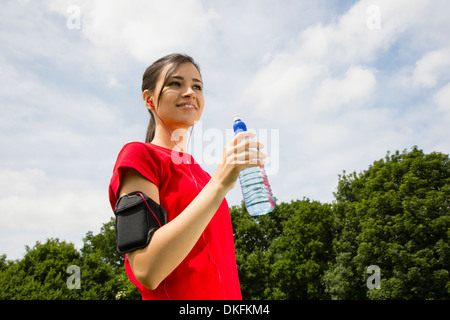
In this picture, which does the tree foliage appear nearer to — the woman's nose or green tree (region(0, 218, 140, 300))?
green tree (region(0, 218, 140, 300))

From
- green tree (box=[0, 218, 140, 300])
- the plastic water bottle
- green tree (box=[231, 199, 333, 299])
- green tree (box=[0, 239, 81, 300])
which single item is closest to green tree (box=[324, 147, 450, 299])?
green tree (box=[231, 199, 333, 299])

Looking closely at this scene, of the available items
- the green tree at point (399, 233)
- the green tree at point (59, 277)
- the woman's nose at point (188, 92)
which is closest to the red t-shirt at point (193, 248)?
the woman's nose at point (188, 92)

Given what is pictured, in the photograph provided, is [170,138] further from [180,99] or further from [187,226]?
[187,226]

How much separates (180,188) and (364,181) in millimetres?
35662

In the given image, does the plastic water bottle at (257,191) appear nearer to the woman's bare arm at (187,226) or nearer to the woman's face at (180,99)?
the woman's face at (180,99)

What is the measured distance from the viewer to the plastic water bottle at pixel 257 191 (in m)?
2.54

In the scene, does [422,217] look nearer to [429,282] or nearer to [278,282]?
[429,282]

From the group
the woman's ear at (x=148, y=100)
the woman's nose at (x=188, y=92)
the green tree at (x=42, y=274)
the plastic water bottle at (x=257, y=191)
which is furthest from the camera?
the green tree at (x=42, y=274)

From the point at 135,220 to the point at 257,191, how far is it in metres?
1.29

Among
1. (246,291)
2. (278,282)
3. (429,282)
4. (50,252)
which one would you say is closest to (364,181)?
(429,282)

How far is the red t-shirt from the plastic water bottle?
1.81 ft

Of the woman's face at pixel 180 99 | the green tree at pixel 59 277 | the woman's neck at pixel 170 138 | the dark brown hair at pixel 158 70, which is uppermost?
the dark brown hair at pixel 158 70

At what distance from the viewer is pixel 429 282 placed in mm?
26609

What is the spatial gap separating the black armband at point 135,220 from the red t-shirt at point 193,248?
0.42 feet
